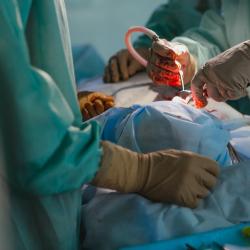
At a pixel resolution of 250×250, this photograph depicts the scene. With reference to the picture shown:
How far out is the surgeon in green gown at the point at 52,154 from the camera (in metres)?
0.59

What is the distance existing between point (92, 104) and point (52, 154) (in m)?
0.63

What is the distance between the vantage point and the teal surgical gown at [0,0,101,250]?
58cm

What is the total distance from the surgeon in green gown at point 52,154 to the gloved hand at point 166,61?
0.43 metres

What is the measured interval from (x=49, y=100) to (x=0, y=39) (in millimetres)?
99

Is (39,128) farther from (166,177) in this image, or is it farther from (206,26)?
(206,26)

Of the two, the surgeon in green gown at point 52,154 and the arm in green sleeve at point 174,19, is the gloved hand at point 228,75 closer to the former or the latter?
the surgeon in green gown at point 52,154

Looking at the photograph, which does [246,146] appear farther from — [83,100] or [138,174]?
[83,100]

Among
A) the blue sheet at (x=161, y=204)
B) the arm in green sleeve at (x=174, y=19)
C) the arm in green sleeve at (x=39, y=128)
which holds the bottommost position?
the blue sheet at (x=161, y=204)

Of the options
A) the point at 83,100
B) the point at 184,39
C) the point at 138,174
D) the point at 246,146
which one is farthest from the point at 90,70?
the point at 138,174

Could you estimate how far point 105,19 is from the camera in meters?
2.10

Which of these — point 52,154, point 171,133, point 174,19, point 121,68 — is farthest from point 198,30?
point 52,154

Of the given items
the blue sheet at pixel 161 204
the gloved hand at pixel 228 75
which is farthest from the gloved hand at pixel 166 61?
the blue sheet at pixel 161 204

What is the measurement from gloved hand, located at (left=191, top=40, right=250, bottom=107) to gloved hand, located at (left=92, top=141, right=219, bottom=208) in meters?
0.29

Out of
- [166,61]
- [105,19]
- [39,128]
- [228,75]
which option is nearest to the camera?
[39,128]
